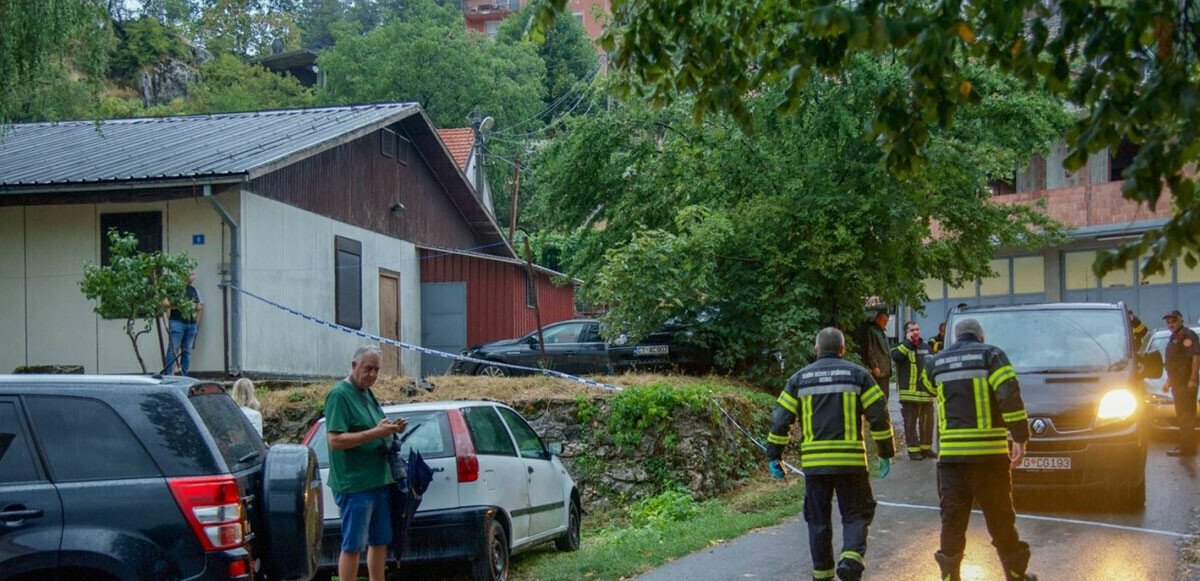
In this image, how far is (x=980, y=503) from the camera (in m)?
8.57

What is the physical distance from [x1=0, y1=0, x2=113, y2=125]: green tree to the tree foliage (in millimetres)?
7638

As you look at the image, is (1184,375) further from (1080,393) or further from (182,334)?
(182,334)

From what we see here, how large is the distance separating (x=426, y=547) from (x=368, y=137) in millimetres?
16245

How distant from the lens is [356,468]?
8.34 meters

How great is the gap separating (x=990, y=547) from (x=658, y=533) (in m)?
3.12

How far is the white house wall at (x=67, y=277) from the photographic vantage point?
1991 cm

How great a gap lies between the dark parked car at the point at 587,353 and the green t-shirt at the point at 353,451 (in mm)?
11189

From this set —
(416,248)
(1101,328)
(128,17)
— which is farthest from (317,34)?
(1101,328)

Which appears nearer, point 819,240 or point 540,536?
point 540,536

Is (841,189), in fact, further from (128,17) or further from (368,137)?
(128,17)

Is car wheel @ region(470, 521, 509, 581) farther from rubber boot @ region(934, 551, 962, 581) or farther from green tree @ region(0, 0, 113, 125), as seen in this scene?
green tree @ region(0, 0, 113, 125)

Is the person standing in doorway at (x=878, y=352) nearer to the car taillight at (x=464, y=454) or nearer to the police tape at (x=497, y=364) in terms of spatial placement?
the police tape at (x=497, y=364)

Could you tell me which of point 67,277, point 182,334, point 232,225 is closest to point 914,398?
point 182,334

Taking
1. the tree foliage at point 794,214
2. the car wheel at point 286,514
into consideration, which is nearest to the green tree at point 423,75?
the tree foliage at point 794,214
